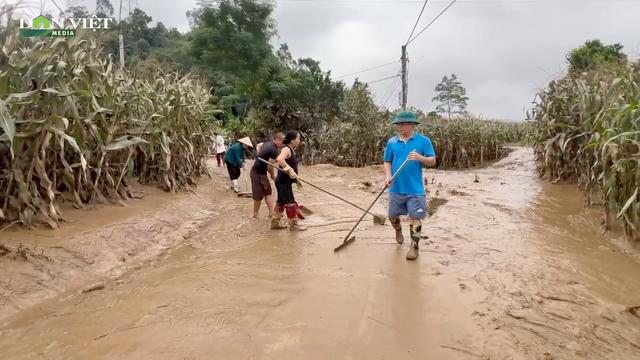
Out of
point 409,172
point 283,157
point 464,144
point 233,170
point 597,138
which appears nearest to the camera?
point 409,172

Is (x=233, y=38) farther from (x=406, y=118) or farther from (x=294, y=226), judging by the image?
(x=406, y=118)

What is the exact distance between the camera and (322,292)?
3.70 meters

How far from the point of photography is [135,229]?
533 centimetres

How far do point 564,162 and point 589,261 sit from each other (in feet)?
16.6

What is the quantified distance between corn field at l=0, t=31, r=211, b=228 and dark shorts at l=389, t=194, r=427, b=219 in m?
3.27

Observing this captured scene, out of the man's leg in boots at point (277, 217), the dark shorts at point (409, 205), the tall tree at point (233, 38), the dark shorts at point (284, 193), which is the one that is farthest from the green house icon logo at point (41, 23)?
the tall tree at point (233, 38)

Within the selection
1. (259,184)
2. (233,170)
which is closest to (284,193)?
(259,184)

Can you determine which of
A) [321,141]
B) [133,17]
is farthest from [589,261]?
[133,17]

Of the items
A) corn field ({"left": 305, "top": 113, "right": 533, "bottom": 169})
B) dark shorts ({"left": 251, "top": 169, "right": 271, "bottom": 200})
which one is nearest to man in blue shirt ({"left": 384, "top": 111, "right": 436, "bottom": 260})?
dark shorts ({"left": 251, "top": 169, "right": 271, "bottom": 200})

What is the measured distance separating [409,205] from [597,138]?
2.53 metres

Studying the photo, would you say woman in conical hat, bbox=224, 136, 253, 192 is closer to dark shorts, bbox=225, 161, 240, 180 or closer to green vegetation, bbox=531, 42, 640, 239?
dark shorts, bbox=225, 161, 240, 180

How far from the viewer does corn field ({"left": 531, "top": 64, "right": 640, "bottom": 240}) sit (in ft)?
15.9

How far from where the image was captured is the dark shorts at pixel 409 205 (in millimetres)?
4828

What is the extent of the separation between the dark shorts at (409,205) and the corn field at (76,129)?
129 inches
